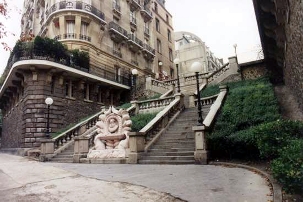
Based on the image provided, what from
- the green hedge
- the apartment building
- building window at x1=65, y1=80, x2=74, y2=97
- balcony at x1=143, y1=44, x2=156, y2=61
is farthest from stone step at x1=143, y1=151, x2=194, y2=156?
balcony at x1=143, y1=44, x2=156, y2=61

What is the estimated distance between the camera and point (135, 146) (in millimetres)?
10438

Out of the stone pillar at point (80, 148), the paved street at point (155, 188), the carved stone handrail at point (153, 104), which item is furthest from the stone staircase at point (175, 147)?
the stone pillar at point (80, 148)

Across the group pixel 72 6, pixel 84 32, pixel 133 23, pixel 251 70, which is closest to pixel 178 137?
pixel 251 70

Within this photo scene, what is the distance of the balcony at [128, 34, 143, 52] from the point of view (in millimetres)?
30256

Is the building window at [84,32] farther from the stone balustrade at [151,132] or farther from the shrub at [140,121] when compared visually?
the stone balustrade at [151,132]

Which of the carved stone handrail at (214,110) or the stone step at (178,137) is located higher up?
the carved stone handrail at (214,110)

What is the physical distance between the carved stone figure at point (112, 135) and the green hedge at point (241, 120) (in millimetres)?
3935

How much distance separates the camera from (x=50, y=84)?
19.2m

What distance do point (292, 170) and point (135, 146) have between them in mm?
7208

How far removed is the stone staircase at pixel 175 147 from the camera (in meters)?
9.59

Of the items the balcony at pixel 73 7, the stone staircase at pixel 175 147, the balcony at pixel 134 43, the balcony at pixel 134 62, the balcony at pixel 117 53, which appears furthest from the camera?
the balcony at pixel 134 62

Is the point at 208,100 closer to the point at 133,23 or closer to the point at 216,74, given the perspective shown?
the point at 216,74

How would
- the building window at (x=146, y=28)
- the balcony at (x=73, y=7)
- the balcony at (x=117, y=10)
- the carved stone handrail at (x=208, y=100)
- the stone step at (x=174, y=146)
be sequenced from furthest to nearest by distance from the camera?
the building window at (x=146, y=28)
the balcony at (x=117, y=10)
the balcony at (x=73, y=7)
the carved stone handrail at (x=208, y=100)
the stone step at (x=174, y=146)

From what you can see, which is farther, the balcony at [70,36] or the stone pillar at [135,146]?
the balcony at [70,36]
